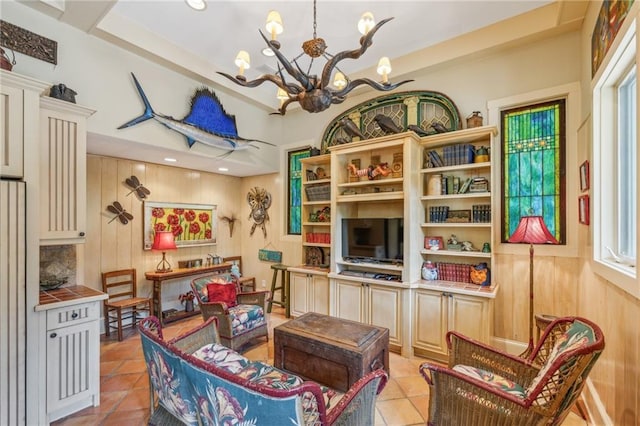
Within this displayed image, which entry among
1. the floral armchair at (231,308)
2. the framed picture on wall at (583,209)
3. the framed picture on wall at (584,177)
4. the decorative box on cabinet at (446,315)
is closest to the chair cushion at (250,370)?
the floral armchair at (231,308)

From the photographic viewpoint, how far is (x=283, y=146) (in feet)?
16.7

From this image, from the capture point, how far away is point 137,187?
427cm

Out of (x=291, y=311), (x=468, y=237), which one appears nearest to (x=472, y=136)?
(x=468, y=237)

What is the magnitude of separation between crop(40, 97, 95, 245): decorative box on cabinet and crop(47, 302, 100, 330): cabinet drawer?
549mm

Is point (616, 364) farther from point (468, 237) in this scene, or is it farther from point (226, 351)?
point (226, 351)

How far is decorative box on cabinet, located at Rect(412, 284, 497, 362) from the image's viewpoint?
9.62 ft

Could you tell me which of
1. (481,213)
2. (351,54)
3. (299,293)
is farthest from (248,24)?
(299,293)

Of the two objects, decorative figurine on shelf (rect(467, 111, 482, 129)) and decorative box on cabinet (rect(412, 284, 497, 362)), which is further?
decorative figurine on shelf (rect(467, 111, 482, 129))

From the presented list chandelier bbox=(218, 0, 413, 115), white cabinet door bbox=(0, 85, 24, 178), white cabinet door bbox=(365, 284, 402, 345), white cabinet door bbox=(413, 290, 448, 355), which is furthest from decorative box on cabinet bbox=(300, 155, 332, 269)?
white cabinet door bbox=(0, 85, 24, 178)

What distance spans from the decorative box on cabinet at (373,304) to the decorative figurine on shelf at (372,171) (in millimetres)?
1357

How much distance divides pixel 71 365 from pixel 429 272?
345 cm

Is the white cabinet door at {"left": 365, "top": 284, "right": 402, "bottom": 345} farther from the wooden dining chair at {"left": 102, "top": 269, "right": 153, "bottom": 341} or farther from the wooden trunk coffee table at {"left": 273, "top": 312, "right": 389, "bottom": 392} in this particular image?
the wooden dining chair at {"left": 102, "top": 269, "right": 153, "bottom": 341}

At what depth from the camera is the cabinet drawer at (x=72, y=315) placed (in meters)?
2.16

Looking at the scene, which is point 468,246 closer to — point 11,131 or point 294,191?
point 294,191
